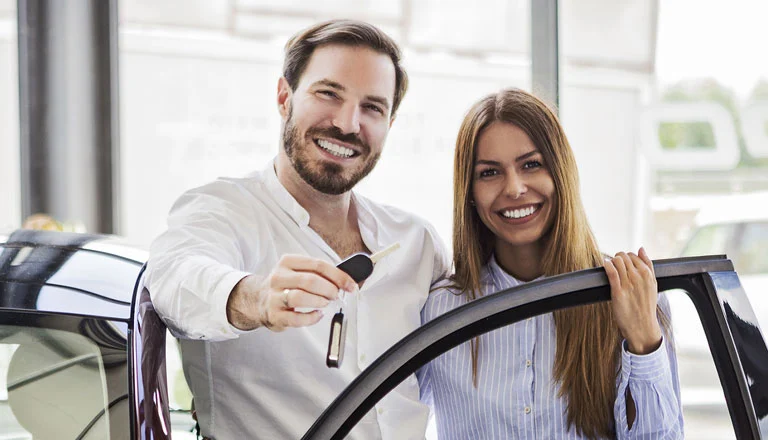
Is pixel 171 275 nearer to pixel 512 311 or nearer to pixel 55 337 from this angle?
pixel 55 337

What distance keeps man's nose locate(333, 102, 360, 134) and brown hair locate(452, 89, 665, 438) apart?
23 cm

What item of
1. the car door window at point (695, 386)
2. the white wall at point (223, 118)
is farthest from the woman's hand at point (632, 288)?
the white wall at point (223, 118)

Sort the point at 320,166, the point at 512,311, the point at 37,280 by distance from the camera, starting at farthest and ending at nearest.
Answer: the point at 320,166 < the point at 37,280 < the point at 512,311

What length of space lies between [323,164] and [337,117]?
107 millimetres

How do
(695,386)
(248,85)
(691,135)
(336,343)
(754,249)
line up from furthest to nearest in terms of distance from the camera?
(248,85) → (754,249) → (691,135) → (695,386) → (336,343)

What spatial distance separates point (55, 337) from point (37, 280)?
12 cm

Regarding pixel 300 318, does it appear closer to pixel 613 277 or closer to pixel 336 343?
pixel 336 343

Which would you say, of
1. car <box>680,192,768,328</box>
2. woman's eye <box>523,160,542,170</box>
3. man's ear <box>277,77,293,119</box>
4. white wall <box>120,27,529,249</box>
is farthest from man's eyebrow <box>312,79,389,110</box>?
car <box>680,192,768,328</box>

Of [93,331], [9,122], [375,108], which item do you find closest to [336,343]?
[93,331]

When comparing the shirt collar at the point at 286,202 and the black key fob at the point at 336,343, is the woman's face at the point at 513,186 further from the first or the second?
the black key fob at the point at 336,343

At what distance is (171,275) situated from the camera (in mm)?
1240

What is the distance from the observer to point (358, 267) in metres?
0.92

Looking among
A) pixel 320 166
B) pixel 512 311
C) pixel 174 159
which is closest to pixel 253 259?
pixel 320 166

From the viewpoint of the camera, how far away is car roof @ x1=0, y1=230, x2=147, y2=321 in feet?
4.16
